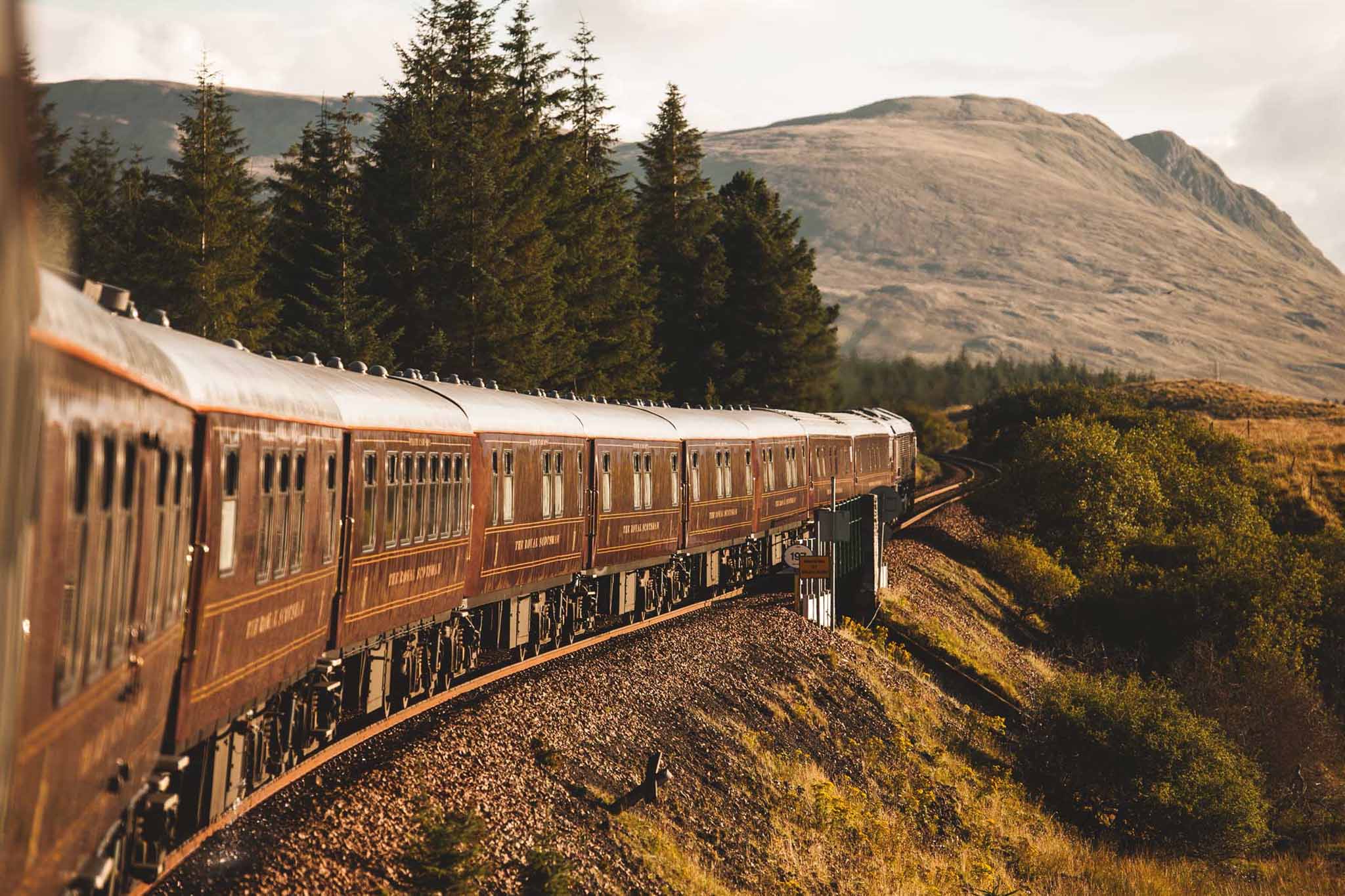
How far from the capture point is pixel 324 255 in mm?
51312

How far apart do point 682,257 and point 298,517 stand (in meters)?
70.9

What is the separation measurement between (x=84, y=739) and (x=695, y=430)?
23045 millimetres

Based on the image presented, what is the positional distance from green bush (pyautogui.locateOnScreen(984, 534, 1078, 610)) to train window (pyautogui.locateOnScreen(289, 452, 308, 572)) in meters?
41.4

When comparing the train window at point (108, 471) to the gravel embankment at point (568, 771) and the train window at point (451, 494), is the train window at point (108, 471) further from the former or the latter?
the train window at point (451, 494)

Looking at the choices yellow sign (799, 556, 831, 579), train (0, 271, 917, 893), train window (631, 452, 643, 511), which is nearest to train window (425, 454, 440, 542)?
train (0, 271, 917, 893)

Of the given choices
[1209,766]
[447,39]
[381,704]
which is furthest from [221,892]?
[447,39]

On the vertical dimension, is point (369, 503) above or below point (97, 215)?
below

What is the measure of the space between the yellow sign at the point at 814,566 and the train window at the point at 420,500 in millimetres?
15340

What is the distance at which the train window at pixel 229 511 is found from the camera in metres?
9.12

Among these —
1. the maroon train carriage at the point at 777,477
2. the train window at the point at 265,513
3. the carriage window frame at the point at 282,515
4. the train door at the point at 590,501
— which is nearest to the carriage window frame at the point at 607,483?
the train door at the point at 590,501

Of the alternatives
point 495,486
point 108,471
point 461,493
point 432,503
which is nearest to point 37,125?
point 108,471

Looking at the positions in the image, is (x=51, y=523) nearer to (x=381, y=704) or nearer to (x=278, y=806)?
(x=278, y=806)

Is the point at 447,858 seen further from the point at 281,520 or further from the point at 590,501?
the point at 590,501

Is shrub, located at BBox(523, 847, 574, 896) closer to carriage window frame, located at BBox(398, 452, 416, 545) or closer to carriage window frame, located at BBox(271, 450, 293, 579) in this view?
carriage window frame, located at BBox(271, 450, 293, 579)
